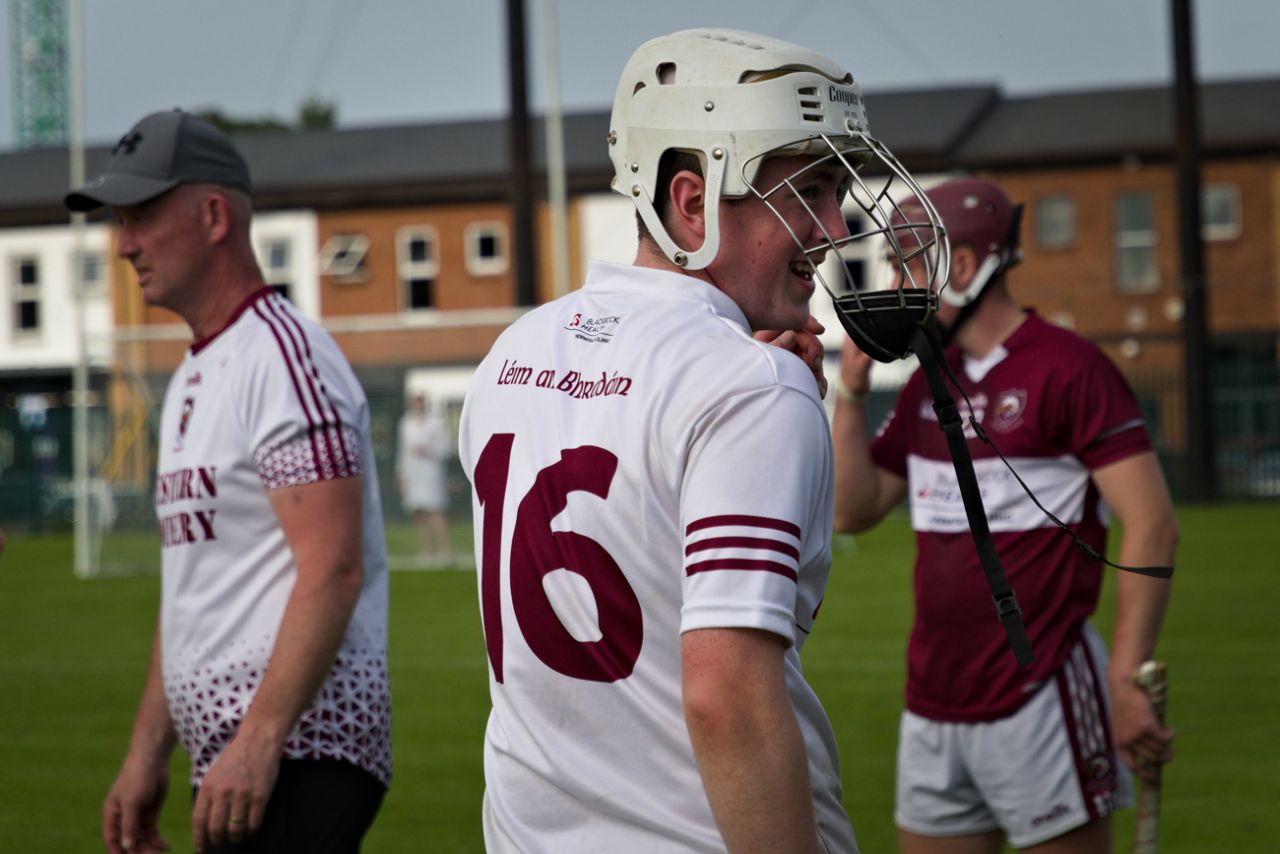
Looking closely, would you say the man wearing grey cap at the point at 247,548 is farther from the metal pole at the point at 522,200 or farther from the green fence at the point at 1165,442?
the green fence at the point at 1165,442

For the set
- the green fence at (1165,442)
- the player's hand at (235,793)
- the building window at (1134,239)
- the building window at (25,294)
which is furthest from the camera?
the building window at (25,294)

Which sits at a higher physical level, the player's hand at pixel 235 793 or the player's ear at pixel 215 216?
the player's ear at pixel 215 216

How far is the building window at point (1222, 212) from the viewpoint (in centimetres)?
3897

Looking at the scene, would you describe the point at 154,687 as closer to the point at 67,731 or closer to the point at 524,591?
the point at 524,591

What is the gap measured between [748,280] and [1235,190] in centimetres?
3946

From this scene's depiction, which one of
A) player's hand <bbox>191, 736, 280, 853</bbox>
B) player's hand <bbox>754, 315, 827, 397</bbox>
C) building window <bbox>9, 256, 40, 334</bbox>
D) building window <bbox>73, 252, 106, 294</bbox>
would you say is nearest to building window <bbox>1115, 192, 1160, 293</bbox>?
building window <bbox>73, 252, 106, 294</bbox>

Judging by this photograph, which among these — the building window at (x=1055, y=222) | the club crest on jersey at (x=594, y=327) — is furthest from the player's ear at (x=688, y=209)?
the building window at (x=1055, y=222)

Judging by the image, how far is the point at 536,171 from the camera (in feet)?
134

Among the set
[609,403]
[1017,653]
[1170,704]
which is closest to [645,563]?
[609,403]

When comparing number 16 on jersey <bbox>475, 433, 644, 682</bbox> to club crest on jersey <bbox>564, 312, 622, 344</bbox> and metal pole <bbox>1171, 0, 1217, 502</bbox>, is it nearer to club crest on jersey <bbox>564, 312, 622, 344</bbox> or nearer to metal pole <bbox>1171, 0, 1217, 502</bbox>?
club crest on jersey <bbox>564, 312, 622, 344</bbox>

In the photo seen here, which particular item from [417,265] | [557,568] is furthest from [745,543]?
[417,265]

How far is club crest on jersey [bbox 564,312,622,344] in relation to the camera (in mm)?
2279

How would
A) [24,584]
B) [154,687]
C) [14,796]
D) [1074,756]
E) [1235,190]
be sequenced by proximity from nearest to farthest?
1. [154,687]
2. [1074,756]
3. [14,796]
4. [24,584]
5. [1235,190]

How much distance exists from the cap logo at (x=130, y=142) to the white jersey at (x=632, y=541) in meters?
1.71
